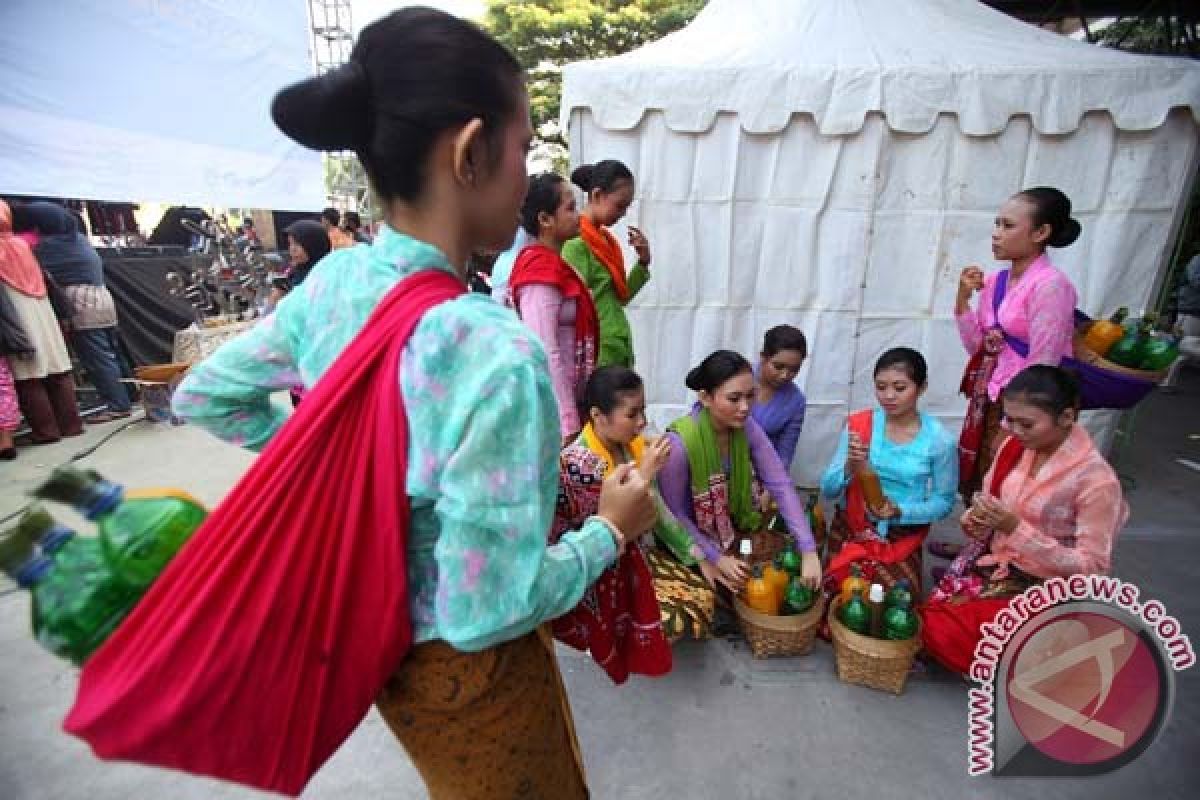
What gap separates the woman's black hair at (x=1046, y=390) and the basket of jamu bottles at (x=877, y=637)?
74 cm

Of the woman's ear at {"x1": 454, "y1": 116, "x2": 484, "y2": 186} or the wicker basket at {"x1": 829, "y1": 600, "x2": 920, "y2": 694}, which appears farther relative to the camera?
the wicker basket at {"x1": 829, "y1": 600, "x2": 920, "y2": 694}

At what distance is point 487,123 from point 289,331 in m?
0.41

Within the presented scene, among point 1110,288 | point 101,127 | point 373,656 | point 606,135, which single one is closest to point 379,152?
point 373,656

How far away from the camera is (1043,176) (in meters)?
3.26

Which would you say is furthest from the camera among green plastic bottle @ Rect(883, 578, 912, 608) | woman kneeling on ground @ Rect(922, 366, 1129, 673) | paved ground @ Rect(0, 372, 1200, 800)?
green plastic bottle @ Rect(883, 578, 912, 608)

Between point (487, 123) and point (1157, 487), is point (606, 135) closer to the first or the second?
point (487, 123)

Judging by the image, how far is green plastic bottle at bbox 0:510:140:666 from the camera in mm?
597

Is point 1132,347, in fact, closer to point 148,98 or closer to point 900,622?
point 900,622

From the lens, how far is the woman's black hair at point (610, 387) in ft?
6.73

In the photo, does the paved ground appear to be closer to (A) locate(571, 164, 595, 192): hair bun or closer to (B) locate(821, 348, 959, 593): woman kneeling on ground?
(B) locate(821, 348, 959, 593): woman kneeling on ground

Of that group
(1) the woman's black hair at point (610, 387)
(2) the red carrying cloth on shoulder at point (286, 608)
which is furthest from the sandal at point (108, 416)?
(2) the red carrying cloth on shoulder at point (286, 608)

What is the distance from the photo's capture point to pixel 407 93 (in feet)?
2.19

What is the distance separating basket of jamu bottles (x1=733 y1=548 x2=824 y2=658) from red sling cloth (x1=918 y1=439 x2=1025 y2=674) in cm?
36

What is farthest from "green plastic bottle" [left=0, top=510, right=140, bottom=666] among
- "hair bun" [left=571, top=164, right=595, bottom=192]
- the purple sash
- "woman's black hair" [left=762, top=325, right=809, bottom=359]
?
the purple sash
